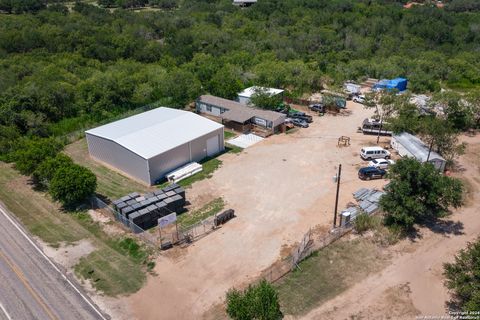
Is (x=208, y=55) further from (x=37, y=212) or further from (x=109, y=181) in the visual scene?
(x=37, y=212)

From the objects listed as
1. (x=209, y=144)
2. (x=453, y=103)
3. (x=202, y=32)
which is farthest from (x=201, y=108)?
(x=202, y=32)

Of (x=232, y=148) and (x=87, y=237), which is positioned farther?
(x=232, y=148)

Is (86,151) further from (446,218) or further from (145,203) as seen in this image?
(446,218)

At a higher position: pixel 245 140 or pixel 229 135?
pixel 245 140

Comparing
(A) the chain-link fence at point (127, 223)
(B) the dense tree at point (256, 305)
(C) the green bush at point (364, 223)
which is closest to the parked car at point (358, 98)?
(C) the green bush at point (364, 223)

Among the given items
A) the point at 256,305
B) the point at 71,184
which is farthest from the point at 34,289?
the point at 256,305

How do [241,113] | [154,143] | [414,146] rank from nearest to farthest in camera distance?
1. [154,143]
2. [414,146]
3. [241,113]

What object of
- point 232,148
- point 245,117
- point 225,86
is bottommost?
point 232,148
